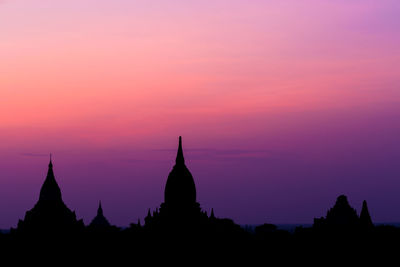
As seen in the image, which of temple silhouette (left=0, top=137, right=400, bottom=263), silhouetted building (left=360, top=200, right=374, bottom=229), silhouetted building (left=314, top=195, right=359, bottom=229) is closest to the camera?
temple silhouette (left=0, top=137, right=400, bottom=263)

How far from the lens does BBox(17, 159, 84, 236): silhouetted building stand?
411 ft

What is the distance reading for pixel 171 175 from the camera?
120m

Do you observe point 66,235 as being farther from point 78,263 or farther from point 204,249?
point 204,249

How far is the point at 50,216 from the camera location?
416ft

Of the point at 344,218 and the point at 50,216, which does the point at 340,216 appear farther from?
the point at 50,216

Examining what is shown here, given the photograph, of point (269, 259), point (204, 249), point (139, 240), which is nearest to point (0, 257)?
point (139, 240)

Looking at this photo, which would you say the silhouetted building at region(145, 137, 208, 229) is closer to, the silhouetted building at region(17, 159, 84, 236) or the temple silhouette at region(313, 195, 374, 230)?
the silhouetted building at region(17, 159, 84, 236)

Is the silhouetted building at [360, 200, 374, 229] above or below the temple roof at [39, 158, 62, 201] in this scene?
below

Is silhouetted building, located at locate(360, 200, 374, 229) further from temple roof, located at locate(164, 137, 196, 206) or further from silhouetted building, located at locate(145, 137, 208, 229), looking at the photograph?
temple roof, located at locate(164, 137, 196, 206)

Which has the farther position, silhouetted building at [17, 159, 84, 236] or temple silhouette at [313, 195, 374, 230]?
temple silhouette at [313, 195, 374, 230]

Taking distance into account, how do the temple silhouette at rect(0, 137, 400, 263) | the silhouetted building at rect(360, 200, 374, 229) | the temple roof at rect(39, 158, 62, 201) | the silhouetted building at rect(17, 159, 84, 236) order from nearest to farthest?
the temple silhouette at rect(0, 137, 400, 263) → the silhouetted building at rect(17, 159, 84, 236) → the temple roof at rect(39, 158, 62, 201) → the silhouetted building at rect(360, 200, 374, 229)

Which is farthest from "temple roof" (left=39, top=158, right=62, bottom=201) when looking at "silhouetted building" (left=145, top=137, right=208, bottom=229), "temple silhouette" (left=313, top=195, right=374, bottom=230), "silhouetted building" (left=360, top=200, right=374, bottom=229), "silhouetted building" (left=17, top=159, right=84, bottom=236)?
"silhouetted building" (left=360, top=200, right=374, bottom=229)

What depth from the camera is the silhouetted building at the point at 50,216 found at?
125 m

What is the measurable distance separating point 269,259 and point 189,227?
→ 1125 centimetres
